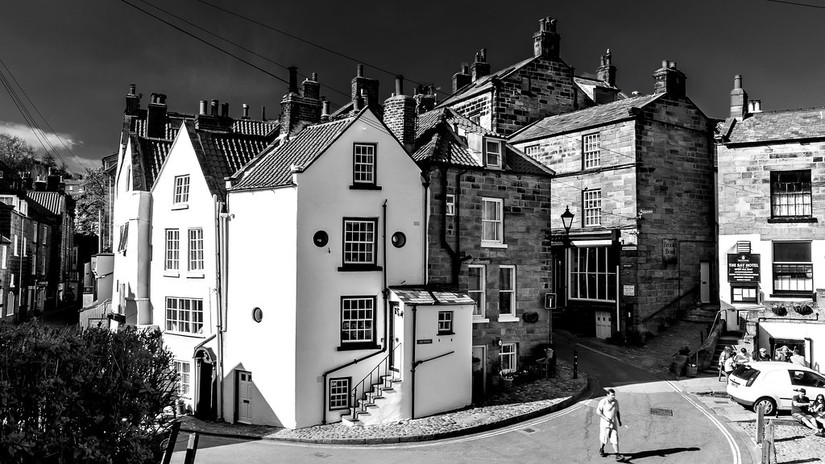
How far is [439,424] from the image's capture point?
2222 cm

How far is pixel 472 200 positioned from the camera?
27.2m

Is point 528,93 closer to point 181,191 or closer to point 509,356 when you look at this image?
point 509,356

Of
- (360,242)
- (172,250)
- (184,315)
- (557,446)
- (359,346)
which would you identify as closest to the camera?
(557,446)

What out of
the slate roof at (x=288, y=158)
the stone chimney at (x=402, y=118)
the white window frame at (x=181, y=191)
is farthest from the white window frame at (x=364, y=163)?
the white window frame at (x=181, y=191)

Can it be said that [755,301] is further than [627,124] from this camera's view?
Answer: No

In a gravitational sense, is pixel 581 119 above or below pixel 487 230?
above

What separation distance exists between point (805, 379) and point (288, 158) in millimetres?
19808

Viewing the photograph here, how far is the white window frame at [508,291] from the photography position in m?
28.0

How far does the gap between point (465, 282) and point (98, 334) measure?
15.7 m

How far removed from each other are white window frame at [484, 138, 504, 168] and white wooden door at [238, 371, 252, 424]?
12.8m

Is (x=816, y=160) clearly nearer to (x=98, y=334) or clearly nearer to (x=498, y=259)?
(x=498, y=259)

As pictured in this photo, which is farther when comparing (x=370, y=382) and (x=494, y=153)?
(x=494, y=153)

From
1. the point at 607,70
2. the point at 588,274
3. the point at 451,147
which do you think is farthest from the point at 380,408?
the point at 607,70

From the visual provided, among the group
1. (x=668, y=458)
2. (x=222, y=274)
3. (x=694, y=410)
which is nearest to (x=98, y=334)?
(x=222, y=274)
